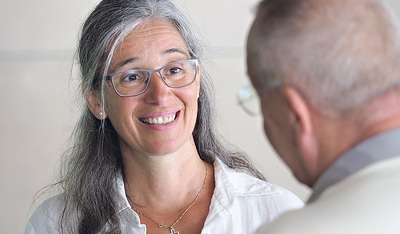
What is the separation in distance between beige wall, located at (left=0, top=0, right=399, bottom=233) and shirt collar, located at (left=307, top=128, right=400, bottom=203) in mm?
2964

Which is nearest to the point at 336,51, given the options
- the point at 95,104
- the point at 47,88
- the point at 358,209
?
the point at 358,209

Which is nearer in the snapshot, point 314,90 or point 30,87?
point 314,90

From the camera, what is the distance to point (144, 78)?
2.25m

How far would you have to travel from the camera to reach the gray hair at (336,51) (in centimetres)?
117

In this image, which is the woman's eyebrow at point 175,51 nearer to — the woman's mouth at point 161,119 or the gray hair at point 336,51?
the woman's mouth at point 161,119

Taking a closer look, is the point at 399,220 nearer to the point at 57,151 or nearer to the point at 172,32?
the point at 172,32

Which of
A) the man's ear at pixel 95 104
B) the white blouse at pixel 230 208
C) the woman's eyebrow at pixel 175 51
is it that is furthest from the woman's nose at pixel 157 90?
the white blouse at pixel 230 208

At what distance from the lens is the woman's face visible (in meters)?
2.21

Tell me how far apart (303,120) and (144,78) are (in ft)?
3.68

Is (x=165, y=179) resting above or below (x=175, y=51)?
below

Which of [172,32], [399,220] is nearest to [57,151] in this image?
[172,32]

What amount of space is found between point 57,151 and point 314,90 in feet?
10.4

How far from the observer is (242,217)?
229cm

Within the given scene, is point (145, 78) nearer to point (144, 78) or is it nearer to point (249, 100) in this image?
point (144, 78)
